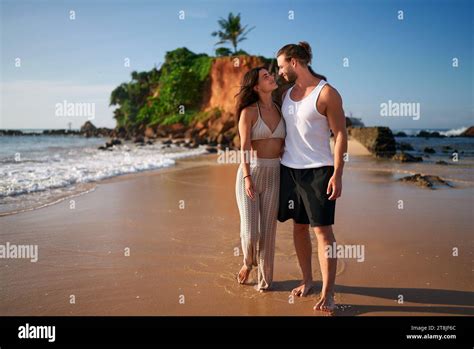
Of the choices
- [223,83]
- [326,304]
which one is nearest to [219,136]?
[223,83]

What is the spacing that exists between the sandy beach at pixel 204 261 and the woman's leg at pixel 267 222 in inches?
7.2

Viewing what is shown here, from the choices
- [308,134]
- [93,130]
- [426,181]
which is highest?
[93,130]

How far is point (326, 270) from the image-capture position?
3459 millimetres

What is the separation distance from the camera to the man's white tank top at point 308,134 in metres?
3.46

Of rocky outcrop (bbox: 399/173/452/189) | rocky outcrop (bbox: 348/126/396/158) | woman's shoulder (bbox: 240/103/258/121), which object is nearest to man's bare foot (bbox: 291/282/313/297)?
woman's shoulder (bbox: 240/103/258/121)

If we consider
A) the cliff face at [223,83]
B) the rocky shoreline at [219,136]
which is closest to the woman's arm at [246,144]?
the rocky shoreline at [219,136]

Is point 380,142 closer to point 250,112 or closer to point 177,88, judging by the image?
point 250,112

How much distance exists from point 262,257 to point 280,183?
2.34 feet

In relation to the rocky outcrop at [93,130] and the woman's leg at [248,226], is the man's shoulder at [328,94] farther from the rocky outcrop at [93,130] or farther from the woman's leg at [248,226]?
the rocky outcrop at [93,130]

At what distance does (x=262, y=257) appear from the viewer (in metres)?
3.91

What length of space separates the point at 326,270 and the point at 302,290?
15.0 inches

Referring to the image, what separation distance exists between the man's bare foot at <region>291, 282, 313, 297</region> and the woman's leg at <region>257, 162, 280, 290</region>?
0.82ft

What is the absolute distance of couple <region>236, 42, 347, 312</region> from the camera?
11.3 ft
